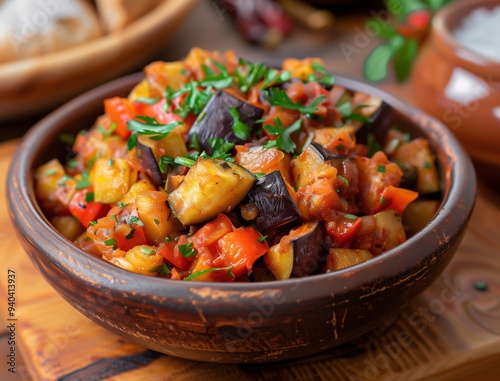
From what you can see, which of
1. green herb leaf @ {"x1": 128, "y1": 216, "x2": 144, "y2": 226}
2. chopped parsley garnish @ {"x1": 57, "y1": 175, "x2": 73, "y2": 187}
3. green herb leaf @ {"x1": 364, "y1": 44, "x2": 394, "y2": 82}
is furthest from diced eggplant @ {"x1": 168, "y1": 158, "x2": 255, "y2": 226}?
green herb leaf @ {"x1": 364, "y1": 44, "x2": 394, "y2": 82}

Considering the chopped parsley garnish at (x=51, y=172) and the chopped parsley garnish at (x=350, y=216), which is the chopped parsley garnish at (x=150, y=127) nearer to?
the chopped parsley garnish at (x=51, y=172)

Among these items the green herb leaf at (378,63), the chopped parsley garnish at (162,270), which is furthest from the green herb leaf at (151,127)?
the green herb leaf at (378,63)

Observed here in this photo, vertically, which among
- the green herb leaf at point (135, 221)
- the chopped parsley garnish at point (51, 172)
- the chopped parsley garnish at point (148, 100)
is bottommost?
the chopped parsley garnish at point (51, 172)

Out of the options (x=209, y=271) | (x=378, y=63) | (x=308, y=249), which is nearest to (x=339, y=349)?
(x=308, y=249)

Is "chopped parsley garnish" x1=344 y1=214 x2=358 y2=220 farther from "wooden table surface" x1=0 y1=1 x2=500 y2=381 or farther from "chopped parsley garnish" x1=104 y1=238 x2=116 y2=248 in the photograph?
"chopped parsley garnish" x1=104 y1=238 x2=116 y2=248

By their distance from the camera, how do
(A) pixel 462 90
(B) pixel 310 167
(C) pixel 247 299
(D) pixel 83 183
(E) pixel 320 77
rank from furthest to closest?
(A) pixel 462 90
(E) pixel 320 77
(D) pixel 83 183
(B) pixel 310 167
(C) pixel 247 299

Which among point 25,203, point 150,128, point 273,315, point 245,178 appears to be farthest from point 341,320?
point 25,203

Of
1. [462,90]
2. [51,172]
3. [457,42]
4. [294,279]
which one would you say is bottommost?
[462,90]

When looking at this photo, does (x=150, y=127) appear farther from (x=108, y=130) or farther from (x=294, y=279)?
(x=294, y=279)
